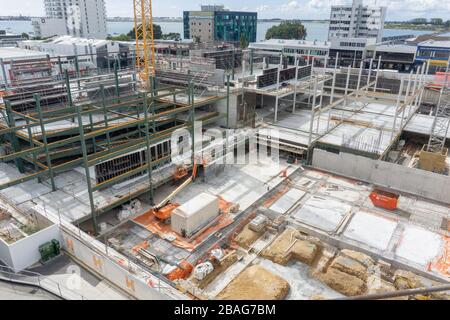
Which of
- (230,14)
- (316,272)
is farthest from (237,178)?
(230,14)

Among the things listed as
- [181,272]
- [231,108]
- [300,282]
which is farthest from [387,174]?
[181,272]

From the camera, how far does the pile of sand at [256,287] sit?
45.4 feet

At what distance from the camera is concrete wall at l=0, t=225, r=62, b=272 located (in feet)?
48.2

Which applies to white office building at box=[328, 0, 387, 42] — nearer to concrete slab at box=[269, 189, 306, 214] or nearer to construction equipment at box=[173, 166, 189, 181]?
concrete slab at box=[269, 189, 306, 214]

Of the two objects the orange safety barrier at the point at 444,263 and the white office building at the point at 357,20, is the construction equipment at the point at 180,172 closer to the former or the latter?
the orange safety barrier at the point at 444,263

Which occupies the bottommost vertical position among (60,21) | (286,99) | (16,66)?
(286,99)

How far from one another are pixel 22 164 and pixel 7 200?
438 cm

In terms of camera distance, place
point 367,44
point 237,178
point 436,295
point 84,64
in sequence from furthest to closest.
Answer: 1. point 367,44
2. point 84,64
3. point 237,178
4. point 436,295

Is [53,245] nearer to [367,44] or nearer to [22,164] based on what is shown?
[22,164]

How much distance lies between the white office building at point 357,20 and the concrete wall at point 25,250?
99323 millimetres

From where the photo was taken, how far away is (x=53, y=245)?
1583 cm

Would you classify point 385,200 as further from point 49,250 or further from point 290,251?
point 49,250

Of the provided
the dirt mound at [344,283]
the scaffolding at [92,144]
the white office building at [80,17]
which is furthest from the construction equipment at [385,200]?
Result: the white office building at [80,17]

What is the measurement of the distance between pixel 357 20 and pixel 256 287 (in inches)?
4075
